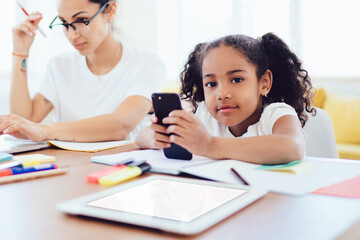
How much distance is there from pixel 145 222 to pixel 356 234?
0.24 m

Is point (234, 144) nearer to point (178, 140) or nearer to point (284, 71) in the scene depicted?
point (178, 140)

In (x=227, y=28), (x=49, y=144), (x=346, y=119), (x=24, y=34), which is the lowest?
(x=346, y=119)

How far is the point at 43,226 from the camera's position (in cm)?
45

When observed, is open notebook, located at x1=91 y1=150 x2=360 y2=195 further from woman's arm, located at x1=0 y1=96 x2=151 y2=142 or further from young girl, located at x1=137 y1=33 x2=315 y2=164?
woman's arm, located at x1=0 y1=96 x2=151 y2=142

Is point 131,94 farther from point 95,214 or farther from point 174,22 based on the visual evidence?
point 174,22

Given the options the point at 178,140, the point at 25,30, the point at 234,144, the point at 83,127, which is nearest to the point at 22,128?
the point at 83,127

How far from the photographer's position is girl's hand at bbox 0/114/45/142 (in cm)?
107

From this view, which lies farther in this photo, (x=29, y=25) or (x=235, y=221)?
(x=29, y=25)

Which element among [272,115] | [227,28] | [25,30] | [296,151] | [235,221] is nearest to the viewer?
[235,221]

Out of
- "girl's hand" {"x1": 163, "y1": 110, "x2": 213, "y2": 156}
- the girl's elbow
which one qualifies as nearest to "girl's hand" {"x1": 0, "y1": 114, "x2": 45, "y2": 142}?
"girl's hand" {"x1": 163, "y1": 110, "x2": 213, "y2": 156}

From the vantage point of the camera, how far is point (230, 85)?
1.10 meters

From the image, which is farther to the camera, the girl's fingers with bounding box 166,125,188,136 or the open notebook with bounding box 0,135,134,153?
the open notebook with bounding box 0,135,134,153

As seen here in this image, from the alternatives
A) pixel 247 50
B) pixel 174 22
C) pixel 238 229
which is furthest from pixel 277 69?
pixel 174 22

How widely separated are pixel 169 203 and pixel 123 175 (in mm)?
182
